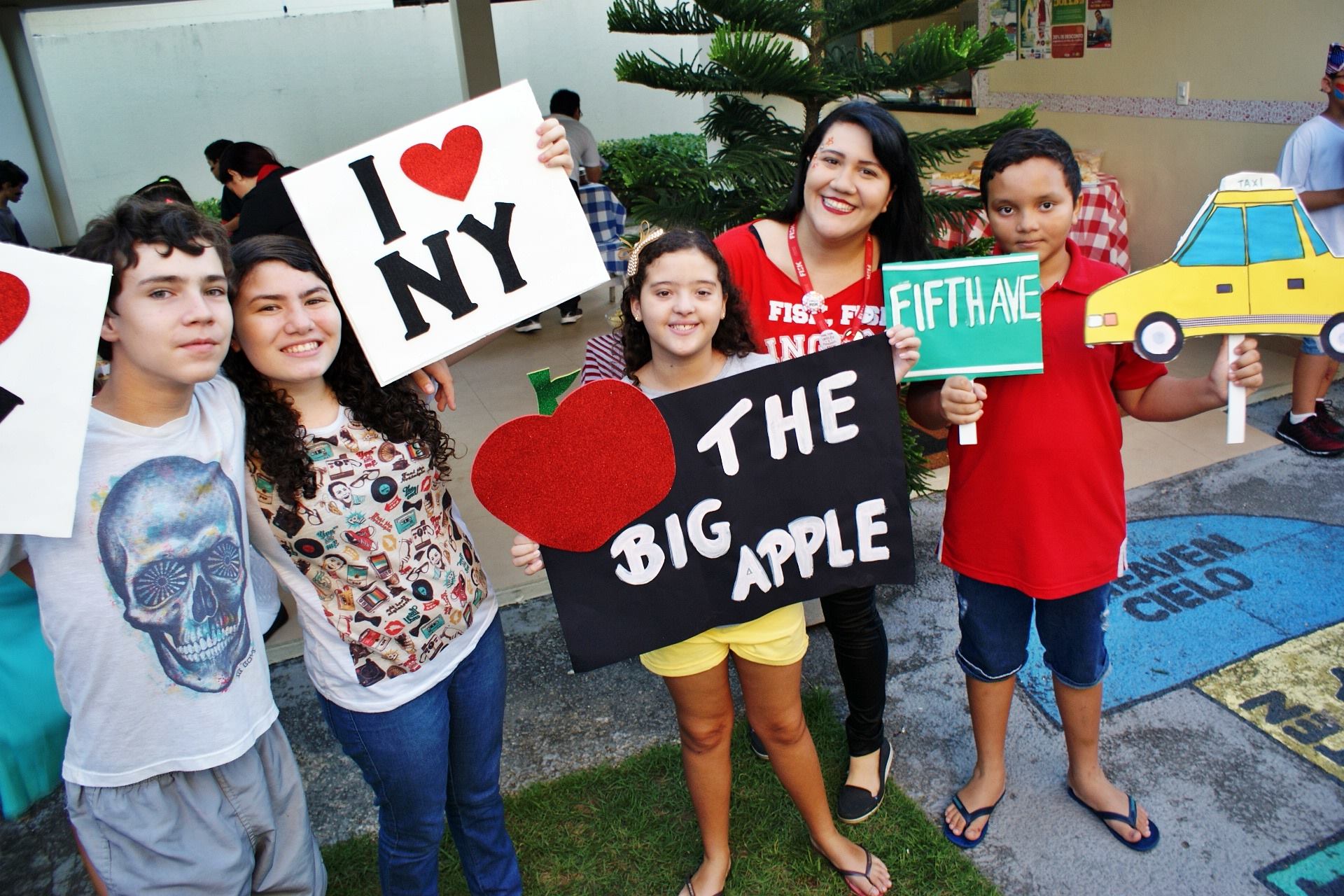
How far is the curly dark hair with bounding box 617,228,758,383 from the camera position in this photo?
1.87 m

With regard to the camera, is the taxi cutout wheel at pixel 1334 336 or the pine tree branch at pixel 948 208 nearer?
the taxi cutout wheel at pixel 1334 336

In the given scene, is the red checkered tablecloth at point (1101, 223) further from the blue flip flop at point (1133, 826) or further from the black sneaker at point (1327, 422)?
the blue flip flop at point (1133, 826)

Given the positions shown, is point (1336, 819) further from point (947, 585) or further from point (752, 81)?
point (752, 81)

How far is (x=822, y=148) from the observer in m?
2.00

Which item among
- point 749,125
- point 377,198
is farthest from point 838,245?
point 749,125

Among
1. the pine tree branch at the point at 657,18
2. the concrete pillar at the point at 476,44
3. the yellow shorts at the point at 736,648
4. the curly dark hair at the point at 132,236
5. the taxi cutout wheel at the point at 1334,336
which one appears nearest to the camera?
the curly dark hair at the point at 132,236

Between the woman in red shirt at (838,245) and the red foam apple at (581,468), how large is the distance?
43 centimetres

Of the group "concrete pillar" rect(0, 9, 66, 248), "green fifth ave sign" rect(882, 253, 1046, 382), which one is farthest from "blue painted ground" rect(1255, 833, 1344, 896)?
"concrete pillar" rect(0, 9, 66, 248)

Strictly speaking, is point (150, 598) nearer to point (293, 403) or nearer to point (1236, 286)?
point (293, 403)

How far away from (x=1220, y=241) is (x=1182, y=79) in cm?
508

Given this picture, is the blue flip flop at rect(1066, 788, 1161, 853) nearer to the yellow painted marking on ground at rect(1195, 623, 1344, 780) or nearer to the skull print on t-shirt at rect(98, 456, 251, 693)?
the yellow painted marking on ground at rect(1195, 623, 1344, 780)

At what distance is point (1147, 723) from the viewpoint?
2.63 metres

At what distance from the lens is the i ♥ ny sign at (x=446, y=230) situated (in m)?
1.65

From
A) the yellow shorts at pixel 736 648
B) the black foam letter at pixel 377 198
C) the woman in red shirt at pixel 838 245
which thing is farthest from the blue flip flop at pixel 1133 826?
the black foam letter at pixel 377 198
